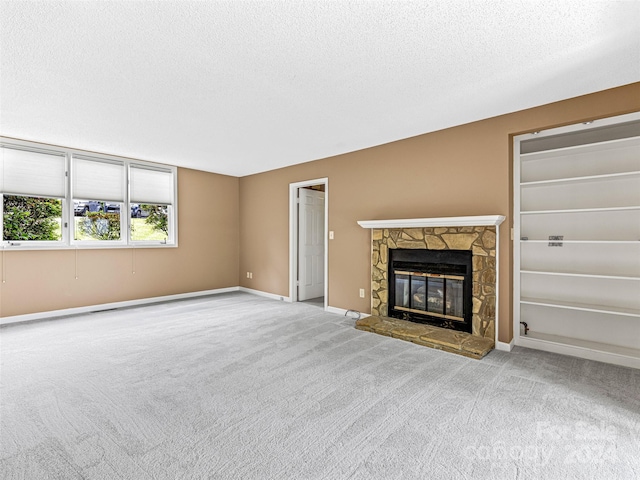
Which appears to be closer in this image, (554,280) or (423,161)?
(554,280)

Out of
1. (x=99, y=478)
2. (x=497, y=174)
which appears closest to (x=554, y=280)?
(x=497, y=174)

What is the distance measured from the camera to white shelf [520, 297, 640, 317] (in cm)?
287

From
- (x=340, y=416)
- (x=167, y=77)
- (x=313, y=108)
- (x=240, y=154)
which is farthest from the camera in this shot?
(x=240, y=154)

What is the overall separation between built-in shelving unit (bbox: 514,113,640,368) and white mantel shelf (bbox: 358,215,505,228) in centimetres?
38

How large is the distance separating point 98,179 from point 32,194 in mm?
841

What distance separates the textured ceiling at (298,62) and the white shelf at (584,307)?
6.63 feet

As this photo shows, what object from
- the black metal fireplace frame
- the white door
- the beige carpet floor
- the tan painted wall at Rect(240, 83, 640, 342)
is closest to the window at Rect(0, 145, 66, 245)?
the beige carpet floor

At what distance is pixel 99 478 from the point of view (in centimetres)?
154

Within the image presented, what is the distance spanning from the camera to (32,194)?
4352 mm

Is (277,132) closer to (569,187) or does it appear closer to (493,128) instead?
(493,128)

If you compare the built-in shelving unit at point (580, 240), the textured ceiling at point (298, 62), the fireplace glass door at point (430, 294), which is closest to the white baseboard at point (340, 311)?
the fireplace glass door at point (430, 294)

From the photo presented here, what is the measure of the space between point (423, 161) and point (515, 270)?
65.8 inches

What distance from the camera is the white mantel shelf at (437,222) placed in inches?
130

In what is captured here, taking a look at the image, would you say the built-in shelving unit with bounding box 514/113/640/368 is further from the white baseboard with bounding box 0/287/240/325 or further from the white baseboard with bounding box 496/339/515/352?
the white baseboard with bounding box 0/287/240/325
